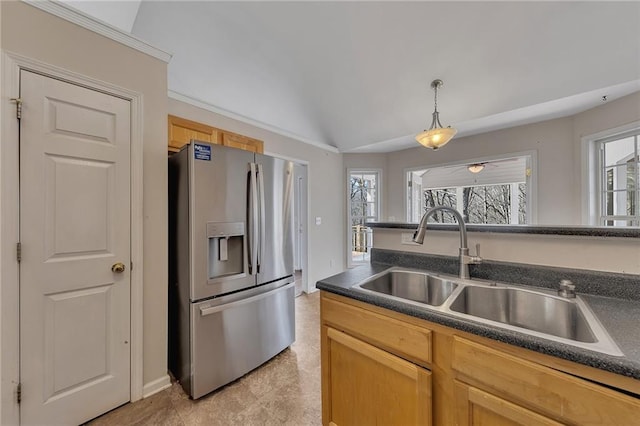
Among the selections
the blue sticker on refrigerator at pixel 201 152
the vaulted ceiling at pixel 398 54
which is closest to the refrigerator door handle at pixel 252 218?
the blue sticker on refrigerator at pixel 201 152

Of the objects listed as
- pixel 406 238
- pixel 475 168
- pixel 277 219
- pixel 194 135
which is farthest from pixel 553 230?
pixel 475 168

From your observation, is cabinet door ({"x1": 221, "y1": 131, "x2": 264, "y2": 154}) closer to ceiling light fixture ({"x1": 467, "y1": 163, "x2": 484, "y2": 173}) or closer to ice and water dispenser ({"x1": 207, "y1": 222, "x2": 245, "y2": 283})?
ice and water dispenser ({"x1": 207, "y1": 222, "x2": 245, "y2": 283})

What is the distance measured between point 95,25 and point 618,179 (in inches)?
187

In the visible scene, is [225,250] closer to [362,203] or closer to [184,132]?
[184,132]

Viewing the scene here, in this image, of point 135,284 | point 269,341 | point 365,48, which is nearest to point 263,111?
point 365,48

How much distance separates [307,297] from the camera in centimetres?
374

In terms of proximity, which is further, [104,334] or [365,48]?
[365,48]

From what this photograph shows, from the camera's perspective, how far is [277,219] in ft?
7.17

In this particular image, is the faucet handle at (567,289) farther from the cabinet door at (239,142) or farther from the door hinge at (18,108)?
the door hinge at (18,108)

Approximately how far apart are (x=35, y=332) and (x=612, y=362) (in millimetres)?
2442

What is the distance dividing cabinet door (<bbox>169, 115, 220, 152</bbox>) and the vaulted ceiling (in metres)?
0.42

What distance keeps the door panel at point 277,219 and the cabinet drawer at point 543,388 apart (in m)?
1.53

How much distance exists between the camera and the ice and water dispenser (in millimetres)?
1794

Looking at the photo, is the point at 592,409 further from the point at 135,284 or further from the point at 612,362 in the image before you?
the point at 135,284
